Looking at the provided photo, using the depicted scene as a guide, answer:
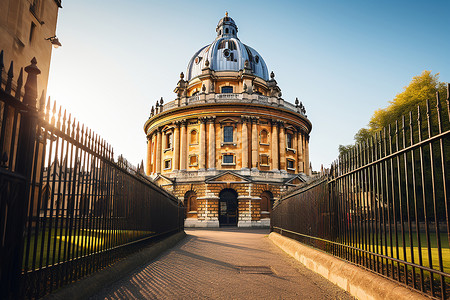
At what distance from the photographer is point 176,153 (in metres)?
39.6

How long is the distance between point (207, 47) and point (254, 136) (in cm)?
1736

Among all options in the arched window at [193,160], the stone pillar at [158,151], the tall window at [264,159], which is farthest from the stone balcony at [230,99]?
the arched window at [193,160]

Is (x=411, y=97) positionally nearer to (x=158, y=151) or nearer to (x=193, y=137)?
(x=193, y=137)

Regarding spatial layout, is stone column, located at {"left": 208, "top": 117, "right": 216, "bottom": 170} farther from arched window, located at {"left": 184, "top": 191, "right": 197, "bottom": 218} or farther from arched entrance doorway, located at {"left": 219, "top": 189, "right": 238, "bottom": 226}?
arched window, located at {"left": 184, "top": 191, "right": 197, "bottom": 218}

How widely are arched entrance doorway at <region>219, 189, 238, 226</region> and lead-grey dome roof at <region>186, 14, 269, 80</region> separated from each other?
16928mm

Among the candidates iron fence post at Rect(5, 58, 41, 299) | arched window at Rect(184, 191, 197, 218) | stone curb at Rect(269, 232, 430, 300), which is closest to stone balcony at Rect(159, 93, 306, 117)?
arched window at Rect(184, 191, 197, 218)

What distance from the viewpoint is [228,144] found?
38188 millimetres

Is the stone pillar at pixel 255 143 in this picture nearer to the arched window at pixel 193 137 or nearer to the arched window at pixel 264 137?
the arched window at pixel 264 137

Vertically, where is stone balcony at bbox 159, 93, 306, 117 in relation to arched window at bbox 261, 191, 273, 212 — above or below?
above

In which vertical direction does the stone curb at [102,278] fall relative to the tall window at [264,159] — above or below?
below

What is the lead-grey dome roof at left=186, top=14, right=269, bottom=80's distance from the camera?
44.7 m

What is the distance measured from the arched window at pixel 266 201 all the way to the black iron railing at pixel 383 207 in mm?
27812

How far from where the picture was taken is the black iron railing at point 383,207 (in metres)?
3.32

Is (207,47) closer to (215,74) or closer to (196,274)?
(215,74)
